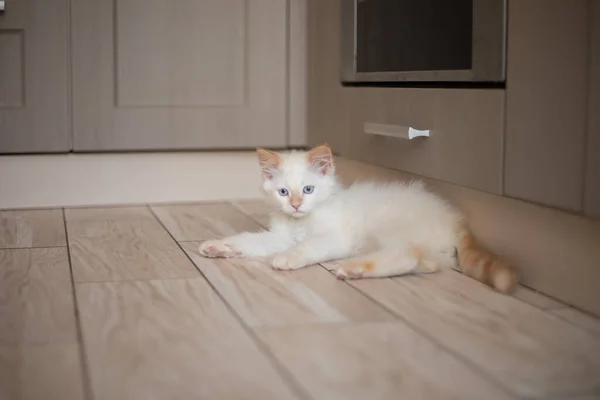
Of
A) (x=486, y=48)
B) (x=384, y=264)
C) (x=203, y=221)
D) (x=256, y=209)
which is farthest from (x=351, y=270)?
(x=256, y=209)

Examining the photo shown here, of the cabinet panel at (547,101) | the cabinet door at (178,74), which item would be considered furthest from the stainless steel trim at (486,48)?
the cabinet door at (178,74)

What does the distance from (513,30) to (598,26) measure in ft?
0.86

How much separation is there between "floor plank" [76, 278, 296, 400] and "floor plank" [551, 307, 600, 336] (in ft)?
1.87

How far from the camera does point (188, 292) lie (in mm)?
1691

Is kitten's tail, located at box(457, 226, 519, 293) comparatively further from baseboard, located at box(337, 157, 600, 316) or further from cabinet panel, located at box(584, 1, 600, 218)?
Answer: cabinet panel, located at box(584, 1, 600, 218)

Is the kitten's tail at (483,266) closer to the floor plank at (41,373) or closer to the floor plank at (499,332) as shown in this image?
the floor plank at (499,332)

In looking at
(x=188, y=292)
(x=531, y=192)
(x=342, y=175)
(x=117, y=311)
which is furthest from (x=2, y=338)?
(x=342, y=175)

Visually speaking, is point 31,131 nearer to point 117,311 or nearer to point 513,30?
point 117,311

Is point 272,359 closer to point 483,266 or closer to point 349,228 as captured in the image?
point 483,266

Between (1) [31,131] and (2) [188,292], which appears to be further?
(1) [31,131]

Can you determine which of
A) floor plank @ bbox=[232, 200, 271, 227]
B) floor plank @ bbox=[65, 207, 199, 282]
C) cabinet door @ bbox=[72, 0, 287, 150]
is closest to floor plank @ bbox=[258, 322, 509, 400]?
floor plank @ bbox=[65, 207, 199, 282]

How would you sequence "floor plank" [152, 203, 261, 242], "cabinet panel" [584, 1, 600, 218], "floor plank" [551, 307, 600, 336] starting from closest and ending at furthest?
"cabinet panel" [584, 1, 600, 218], "floor plank" [551, 307, 600, 336], "floor plank" [152, 203, 261, 242]

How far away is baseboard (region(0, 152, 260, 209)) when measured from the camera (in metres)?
2.74

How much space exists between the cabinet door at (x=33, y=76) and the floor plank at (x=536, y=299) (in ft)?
5.08
